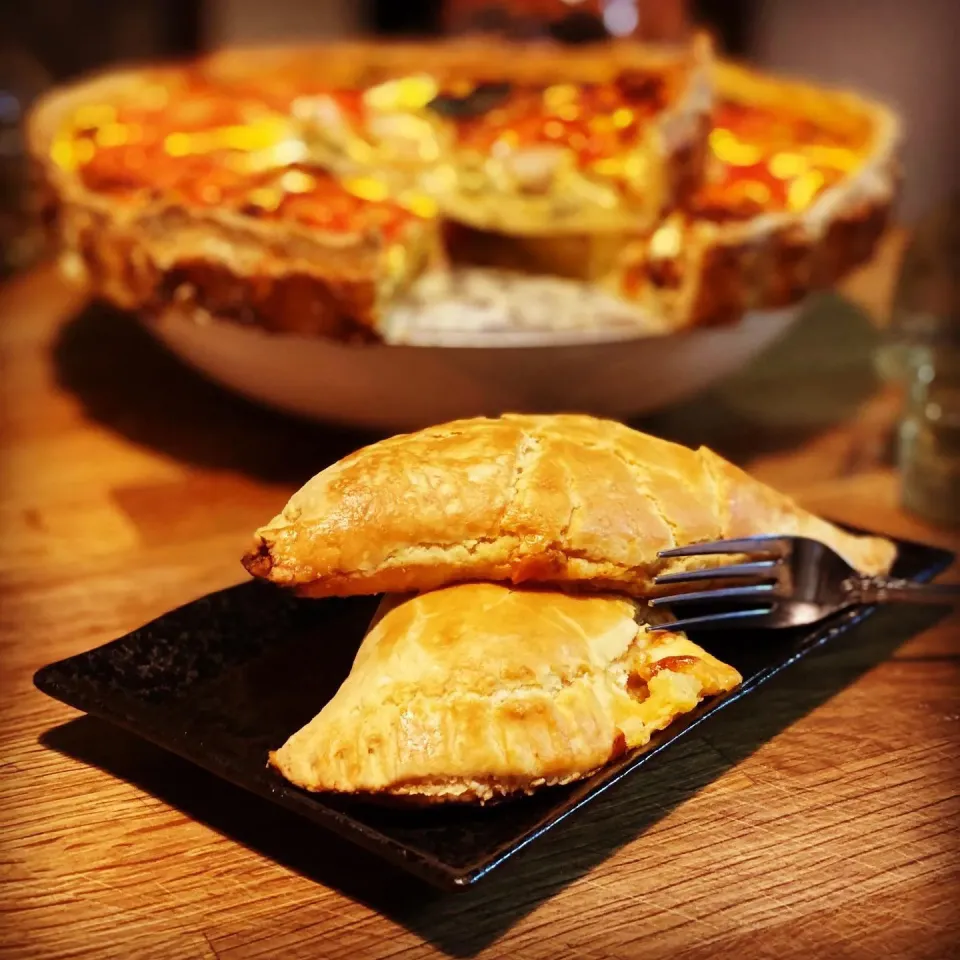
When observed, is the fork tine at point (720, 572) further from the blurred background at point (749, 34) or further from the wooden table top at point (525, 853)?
the blurred background at point (749, 34)

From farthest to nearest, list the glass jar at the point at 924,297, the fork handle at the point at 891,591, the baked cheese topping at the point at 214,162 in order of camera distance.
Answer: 1. the glass jar at the point at 924,297
2. the baked cheese topping at the point at 214,162
3. the fork handle at the point at 891,591

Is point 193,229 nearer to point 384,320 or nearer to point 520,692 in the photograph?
point 384,320

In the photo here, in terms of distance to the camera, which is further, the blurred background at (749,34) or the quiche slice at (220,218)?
the blurred background at (749,34)

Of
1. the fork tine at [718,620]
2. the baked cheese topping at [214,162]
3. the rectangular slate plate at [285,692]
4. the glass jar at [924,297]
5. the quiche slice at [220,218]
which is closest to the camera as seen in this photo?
the rectangular slate plate at [285,692]

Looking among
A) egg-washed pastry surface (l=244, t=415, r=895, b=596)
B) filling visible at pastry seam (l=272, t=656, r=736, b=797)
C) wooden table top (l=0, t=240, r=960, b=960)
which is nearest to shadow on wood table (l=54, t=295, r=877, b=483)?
wooden table top (l=0, t=240, r=960, b=960)

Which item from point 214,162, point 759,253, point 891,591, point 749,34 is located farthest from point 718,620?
point 749,34

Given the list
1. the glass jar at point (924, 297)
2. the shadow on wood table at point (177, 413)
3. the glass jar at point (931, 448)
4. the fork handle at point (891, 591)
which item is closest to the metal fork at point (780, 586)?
the fork handle at point (891, 591)

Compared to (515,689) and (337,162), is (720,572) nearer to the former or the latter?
(515,689)

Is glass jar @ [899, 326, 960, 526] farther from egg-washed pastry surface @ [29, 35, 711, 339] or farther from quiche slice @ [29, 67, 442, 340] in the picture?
quiche slice @ [29, 67, 442, 340]
